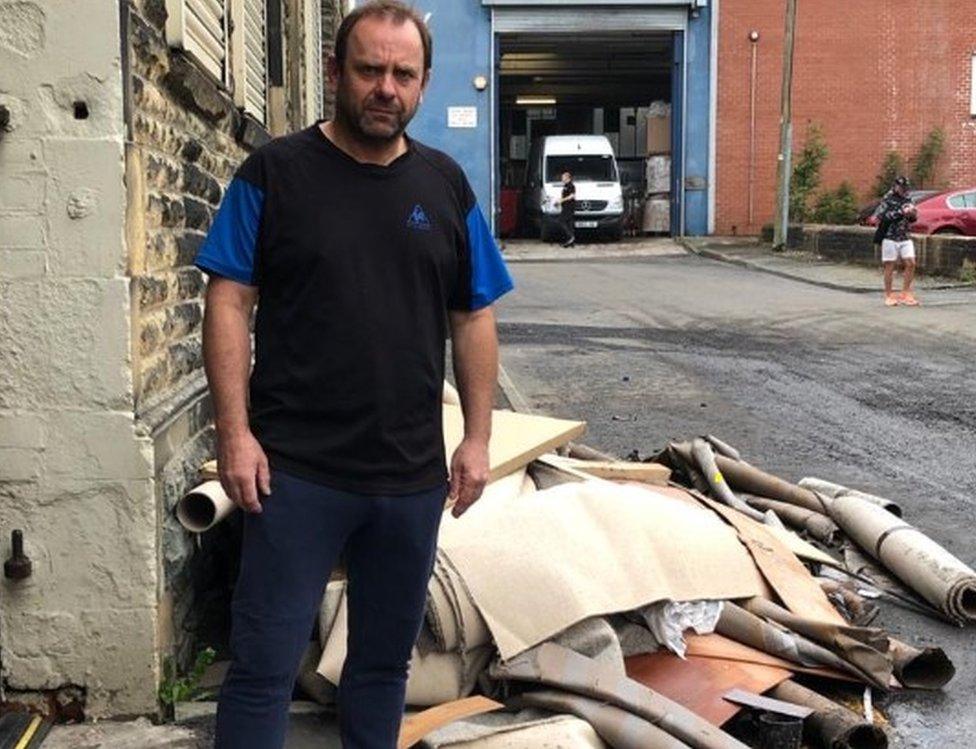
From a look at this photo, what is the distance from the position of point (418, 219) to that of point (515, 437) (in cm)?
264

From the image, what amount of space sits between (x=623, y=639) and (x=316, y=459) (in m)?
1.69

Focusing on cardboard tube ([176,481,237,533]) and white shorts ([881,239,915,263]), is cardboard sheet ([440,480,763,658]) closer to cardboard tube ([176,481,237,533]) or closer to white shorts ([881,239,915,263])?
cardboard tube ([176,481,237,533])

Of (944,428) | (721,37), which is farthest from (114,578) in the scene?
(721,37)

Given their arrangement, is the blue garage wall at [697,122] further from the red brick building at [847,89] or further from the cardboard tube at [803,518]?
the cardboard tube at [803,518]

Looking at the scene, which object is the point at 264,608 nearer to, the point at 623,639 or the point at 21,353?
the point at 21,353

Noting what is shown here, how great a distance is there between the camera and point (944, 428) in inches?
378

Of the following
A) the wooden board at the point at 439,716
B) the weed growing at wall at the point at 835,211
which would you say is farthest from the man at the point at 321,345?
the weed growing at wall at the point at 835,211

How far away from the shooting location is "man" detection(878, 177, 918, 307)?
17.9m

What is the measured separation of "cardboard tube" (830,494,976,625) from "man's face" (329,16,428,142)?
3.50m

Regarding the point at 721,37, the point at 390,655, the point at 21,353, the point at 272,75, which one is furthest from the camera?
the point at 721,37

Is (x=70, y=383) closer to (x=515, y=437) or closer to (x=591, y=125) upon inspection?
(x=515, y=437)

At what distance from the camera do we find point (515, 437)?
5598mm

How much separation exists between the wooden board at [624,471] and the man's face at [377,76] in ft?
9.49

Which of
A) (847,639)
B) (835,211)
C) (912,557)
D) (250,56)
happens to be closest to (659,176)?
(835,211)
